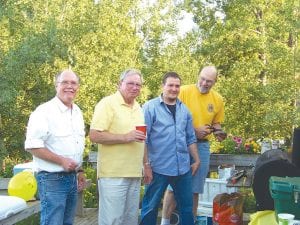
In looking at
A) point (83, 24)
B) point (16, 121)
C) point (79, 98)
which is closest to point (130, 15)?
point (83, 24)

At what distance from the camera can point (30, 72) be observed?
30.8ft

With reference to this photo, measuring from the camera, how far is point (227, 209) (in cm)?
404

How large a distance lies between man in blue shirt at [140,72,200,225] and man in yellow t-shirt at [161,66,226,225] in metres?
A: 0.35

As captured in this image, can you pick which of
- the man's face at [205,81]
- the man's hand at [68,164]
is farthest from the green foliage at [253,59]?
the man's hand at [68,164]

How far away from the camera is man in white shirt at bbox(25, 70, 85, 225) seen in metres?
2.70

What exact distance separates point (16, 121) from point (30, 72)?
0.99 m

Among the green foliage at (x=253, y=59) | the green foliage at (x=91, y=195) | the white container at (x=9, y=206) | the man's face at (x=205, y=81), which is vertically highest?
the green foliage at (x=253, y=59)

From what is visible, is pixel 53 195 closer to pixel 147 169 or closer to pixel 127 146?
pixel 127 146

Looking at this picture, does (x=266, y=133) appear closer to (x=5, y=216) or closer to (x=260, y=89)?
(x=260, y=89)

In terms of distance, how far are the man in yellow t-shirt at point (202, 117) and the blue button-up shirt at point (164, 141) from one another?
0.40 meters

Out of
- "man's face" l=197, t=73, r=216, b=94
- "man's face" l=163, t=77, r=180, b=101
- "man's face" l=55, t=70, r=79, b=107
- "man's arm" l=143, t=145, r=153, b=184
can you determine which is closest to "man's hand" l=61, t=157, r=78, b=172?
"man's face" l=55, t=70, r=79, b=107

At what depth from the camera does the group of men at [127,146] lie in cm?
275

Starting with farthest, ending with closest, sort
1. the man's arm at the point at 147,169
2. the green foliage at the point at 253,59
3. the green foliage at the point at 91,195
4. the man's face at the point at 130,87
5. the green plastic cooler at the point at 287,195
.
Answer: the green foliage at the point at 253,59 → the green foliage at the point at 91,195 → the man's arm at the point at 147,169 → the man's face at the point at 130,87 → the green plastic cooler at the point at 287,195

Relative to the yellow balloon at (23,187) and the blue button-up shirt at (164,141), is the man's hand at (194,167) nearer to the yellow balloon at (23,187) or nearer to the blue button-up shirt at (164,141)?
the blue button-up shirt at (164,141)
